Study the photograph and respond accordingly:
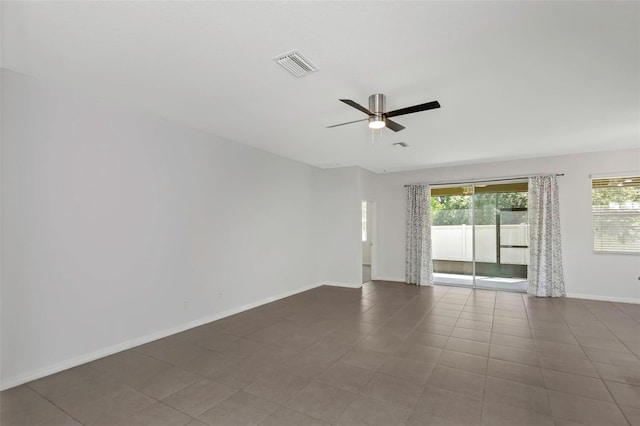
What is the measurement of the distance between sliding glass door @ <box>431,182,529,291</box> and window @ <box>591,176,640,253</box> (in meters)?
1.13

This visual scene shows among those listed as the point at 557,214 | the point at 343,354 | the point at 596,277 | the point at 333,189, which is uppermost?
the point at 333,189

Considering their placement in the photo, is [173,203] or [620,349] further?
[173,203]

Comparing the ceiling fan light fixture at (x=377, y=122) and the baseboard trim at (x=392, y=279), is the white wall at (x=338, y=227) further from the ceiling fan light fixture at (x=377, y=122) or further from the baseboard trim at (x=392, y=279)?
the ceiling fan light fixture at (x=377, y=122)

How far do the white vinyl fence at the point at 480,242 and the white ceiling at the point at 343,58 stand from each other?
9.31 ft

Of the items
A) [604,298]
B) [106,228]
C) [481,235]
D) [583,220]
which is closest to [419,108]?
[106,228]

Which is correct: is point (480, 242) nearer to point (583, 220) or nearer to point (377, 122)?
point (583, 220)

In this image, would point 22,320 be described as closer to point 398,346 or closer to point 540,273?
point 398,346

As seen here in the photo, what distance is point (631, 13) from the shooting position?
6.30ft

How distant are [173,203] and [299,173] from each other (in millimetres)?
3103

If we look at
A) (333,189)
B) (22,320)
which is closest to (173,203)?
(22,320)

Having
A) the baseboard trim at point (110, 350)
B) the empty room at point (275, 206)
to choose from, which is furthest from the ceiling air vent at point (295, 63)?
the baseboard trim at point (110, 350)

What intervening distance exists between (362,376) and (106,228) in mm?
3130

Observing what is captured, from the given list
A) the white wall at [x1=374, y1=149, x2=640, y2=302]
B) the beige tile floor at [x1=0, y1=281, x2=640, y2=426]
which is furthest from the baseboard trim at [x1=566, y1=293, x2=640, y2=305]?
the beige tile floor at [x1=0, y1=281, x2=640, y2=426]

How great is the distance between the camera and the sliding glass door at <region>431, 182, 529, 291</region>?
639 centimetres
